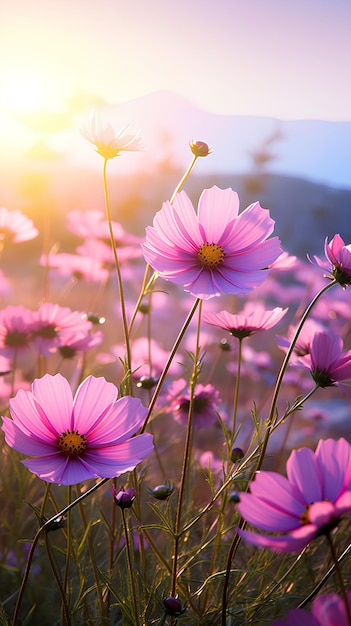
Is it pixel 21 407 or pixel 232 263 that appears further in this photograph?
pixel 232 263

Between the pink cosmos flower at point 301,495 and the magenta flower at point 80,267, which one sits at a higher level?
the magenta flower at point 80,267

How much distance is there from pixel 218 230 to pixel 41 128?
0.99 meters

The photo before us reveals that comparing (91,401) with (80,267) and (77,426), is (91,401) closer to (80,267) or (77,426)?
(77,426)

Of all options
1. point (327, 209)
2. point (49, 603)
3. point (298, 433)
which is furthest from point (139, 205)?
point (49, 603)

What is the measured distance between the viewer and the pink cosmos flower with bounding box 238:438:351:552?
0.39 metres

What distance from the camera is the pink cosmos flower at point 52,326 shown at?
98 centimetres

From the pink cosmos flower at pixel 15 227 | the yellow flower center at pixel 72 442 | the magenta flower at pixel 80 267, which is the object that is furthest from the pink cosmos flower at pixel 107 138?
the magenta flower at pixel 80 267

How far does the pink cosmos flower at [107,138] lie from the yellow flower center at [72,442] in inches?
12.8

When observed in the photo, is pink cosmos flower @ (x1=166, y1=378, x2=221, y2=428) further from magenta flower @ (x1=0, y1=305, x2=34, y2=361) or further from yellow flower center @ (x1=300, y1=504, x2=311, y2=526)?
yellow flower center @ (x1=300, y1=504, x2=311, y2=526)

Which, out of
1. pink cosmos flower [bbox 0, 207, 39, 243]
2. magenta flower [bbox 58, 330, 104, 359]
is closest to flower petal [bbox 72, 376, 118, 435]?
magenta flower [bbox 58, 330, 104, 359]

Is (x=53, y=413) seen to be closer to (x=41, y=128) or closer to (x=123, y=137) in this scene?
(x=123, y=137)

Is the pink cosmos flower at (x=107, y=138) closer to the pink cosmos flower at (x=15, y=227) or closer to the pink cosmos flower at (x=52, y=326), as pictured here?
the pink cosmos flower at (x=52, y=326)

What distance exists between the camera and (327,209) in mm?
8141

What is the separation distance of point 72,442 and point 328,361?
27cm
